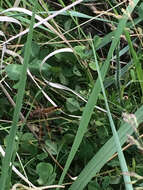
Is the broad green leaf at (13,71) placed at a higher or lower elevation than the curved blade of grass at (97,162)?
higher

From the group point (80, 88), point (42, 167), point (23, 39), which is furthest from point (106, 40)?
point (42, 167)

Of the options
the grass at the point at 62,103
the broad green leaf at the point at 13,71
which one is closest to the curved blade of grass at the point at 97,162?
the grass at the point at 62,103

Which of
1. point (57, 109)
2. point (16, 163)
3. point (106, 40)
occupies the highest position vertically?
point (106, 40)

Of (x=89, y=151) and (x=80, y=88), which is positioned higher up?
(x=80, y=88)

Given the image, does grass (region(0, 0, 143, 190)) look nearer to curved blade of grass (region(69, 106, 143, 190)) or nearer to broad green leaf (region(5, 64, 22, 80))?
broad green leaf (region(5, 64, 22, 80))

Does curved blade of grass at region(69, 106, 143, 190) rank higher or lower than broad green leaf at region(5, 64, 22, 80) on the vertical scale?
lower

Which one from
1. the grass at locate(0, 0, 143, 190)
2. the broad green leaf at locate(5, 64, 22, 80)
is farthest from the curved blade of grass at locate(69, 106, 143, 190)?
the broad green leaf at locate(5, 64, 22, 80)

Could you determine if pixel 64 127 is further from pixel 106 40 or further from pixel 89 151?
pixel 106 40

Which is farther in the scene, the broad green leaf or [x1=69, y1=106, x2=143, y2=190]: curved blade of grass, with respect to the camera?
the broad green leaf

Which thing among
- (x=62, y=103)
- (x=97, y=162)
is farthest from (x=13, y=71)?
(x=97, y=162)

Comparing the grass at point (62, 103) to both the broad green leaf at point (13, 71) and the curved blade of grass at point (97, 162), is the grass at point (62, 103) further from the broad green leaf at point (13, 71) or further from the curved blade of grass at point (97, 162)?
the curved blade of grass at point (97, 162)

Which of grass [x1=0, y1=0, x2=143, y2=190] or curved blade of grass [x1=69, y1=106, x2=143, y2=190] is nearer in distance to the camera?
curved blade of grass [x1=69, y1=106, x2=143, y2=190]
